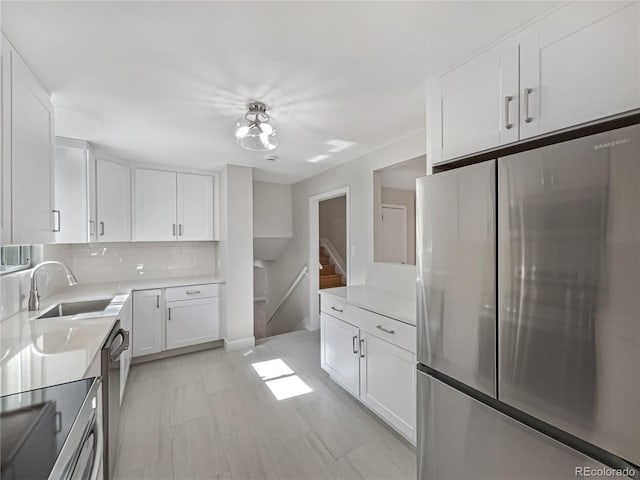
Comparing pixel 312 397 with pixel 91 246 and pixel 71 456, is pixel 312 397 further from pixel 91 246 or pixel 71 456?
pixel 91 246

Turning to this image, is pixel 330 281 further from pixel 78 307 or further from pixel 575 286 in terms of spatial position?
pixel 575 286

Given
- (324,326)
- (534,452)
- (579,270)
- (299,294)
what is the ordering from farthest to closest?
(299,294) < (324,326) < (534,452) < (579,270)

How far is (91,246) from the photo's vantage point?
10.1 feet

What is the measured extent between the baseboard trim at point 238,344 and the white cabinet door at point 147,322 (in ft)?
2.39

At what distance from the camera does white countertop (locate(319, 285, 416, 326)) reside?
5.79ft

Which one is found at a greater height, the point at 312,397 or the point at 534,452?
the point at 534,452

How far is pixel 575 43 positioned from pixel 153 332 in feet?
12.7

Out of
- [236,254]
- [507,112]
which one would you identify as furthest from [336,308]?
[507,112]

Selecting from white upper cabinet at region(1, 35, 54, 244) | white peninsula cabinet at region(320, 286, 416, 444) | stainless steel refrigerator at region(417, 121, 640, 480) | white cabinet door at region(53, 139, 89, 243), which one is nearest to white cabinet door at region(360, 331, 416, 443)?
white peninsula cabinet at region(320, 286, 416, 444)

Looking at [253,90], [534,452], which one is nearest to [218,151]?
[253,90]

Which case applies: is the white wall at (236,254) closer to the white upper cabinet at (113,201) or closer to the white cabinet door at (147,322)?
the white cabinet door at (147,322)

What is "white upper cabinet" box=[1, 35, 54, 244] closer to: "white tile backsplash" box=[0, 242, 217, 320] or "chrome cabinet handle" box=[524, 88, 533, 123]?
"white tile backsplash" box=[0, 242, 217, 320]

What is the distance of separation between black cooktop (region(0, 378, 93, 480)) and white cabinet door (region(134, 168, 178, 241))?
2482mm

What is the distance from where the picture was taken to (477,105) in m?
1.24
